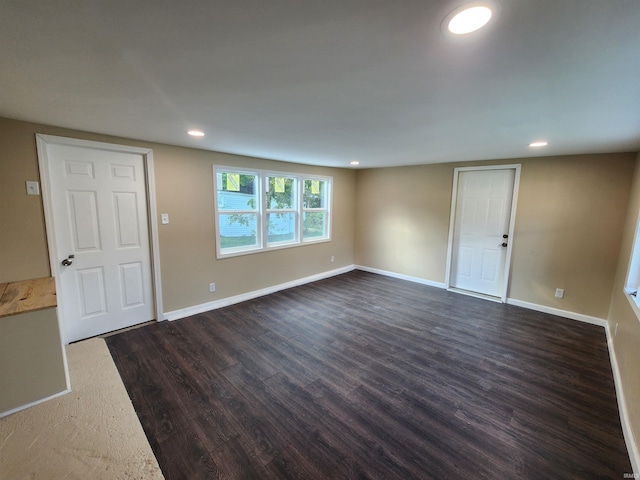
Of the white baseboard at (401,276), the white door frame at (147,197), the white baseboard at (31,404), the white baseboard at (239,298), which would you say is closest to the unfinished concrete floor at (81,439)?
the white baseboard at (31,404)

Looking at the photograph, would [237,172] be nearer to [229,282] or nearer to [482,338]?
[229,282]

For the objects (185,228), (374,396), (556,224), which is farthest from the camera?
(556,224)

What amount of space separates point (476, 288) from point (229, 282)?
411 cm

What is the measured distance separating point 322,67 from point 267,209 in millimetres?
3233

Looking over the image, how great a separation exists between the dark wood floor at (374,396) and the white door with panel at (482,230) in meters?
0.90

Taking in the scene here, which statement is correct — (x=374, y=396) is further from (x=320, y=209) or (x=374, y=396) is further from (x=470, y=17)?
(x=320, y=209)

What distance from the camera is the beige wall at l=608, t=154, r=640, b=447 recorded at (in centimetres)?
181

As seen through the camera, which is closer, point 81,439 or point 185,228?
point 81,439

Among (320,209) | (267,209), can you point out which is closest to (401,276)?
(320,209)

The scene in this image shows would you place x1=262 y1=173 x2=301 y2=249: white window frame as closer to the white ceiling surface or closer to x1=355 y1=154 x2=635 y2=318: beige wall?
the white ceiling surface

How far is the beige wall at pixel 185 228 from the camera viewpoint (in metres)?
2.40

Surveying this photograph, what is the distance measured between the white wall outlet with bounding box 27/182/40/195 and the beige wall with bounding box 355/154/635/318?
511 centimetres

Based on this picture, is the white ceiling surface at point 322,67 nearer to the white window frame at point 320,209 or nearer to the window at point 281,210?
the window at point 281,210

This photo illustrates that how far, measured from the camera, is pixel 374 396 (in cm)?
221
